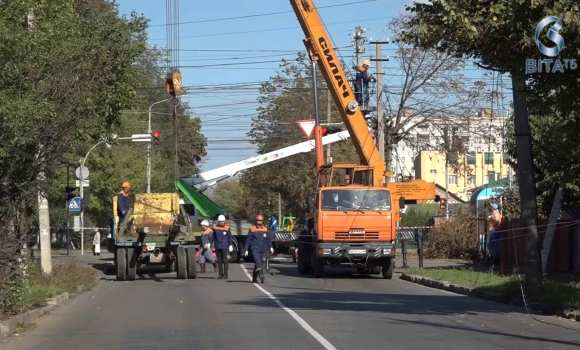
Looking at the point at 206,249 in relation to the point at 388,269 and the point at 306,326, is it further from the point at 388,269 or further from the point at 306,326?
the point at 306,326

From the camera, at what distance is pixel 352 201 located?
2720 centimetres

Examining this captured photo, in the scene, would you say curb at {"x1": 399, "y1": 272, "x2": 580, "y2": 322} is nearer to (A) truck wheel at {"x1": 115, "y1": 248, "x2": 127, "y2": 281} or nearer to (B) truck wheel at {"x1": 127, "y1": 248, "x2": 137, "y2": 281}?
(B) truck wheel at {"x1": 127, "y1": 248, "x2": 137, "y2": 281}

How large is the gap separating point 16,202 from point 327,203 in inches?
483

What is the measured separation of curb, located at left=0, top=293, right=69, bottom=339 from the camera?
13766 mm

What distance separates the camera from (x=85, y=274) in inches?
981

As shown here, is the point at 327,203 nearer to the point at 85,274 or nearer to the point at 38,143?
the point at 85,274

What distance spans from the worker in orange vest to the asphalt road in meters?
5.21

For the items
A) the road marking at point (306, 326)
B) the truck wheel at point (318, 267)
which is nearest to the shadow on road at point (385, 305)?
the road marking at point (306, 326)

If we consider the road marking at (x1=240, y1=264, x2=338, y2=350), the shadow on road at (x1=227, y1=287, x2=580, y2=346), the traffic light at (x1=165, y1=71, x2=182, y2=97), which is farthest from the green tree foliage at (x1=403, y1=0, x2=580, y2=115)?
the traffic light at (x1=165, y1=71, x2=182, y2=97)

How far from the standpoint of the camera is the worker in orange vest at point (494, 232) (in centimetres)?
2739

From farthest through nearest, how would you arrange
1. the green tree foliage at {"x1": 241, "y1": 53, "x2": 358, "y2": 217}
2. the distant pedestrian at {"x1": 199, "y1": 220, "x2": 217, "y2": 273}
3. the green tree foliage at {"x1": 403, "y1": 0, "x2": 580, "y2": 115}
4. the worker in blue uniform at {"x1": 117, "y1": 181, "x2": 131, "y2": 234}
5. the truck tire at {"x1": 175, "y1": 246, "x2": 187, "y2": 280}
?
the green tree foliage at {"x1": 241, "y1": 53, "x2": 358, "y2": 217} → the distant pedestrian at {"x1": 199, "y1": 220, "x2": 217, "y2": 273} → the worker in blue uniform at {"x1": 117, "y1": 181, "x2": 131, "y2": 234} → the truck tire at {"x1": 175, "y1": 246, "x2": 187, "y2": 280} → the green tree foliage at {"x1": 403, "y1": 0, "x2": 580, "y2": 115}

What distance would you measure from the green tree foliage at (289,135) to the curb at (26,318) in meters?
35.8

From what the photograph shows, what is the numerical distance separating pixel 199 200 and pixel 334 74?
11.3 metres

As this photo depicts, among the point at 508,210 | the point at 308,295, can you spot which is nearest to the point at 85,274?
the point at 308,295
